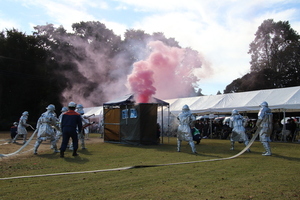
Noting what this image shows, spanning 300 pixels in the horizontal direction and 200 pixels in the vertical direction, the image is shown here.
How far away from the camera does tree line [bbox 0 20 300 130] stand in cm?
3816

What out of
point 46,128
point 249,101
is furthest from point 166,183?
point 249,101

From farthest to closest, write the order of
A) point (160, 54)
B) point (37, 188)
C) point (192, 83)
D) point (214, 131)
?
point (192, 83)
point (214, 131)
point (160, 54)
point (37, 188)

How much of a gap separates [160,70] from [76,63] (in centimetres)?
2470

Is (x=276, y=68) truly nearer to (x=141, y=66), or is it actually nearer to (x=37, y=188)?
(x=141, y=66)

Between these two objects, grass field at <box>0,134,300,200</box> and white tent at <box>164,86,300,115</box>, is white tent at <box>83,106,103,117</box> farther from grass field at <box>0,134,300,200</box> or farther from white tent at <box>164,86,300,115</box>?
grass field at <box>0,134,300,200</box>

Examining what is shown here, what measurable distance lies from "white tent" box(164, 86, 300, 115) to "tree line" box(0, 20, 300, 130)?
14.9 meters

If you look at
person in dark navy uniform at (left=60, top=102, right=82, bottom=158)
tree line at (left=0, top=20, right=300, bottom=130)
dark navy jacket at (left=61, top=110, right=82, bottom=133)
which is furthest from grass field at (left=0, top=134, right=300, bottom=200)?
tree line at (left=0, top=20, right=300, bottom=130)

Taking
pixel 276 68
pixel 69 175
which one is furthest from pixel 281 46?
pixel 69 175

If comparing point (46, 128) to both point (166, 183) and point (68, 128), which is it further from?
point (166, 183)

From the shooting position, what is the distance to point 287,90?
18906 mm

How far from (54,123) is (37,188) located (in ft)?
23.6

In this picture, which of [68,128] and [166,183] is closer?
[166,183]

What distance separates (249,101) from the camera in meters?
20.0

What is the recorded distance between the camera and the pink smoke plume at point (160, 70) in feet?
58.3
